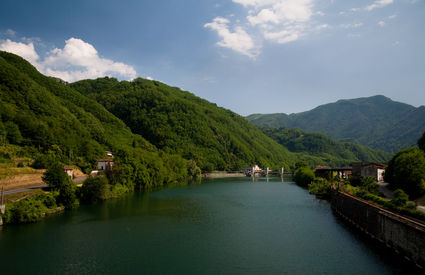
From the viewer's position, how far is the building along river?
21.3m

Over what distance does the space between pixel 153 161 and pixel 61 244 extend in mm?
51058

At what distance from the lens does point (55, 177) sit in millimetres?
39688

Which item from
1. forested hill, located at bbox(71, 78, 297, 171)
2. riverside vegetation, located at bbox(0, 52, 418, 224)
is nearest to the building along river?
riverside vegetation, located at bbox(0, 52, 418, 224)

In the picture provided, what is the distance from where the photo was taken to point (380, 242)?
2670 centimetres

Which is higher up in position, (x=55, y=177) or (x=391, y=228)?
A: (x=55, y=177)

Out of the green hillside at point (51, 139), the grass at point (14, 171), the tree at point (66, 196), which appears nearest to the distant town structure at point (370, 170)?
the green hillside at point (51, 139)

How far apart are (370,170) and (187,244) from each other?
155ft

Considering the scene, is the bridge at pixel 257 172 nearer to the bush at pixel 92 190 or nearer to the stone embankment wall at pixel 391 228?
the bush at pixel 92 190

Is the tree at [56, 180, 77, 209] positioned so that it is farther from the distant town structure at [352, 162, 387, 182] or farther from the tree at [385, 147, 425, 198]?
the distant town structure at [352, 162, 387, 182]

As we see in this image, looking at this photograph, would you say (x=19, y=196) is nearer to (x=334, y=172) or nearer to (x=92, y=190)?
(x=92, y=190)

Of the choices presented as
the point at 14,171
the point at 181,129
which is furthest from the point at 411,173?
the point at 181,129

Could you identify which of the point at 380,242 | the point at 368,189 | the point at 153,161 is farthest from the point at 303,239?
the point at 153,161

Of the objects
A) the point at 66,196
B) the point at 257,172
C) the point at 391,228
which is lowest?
the point at 257,172

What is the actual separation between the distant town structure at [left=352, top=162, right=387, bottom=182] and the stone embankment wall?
22564 mm
